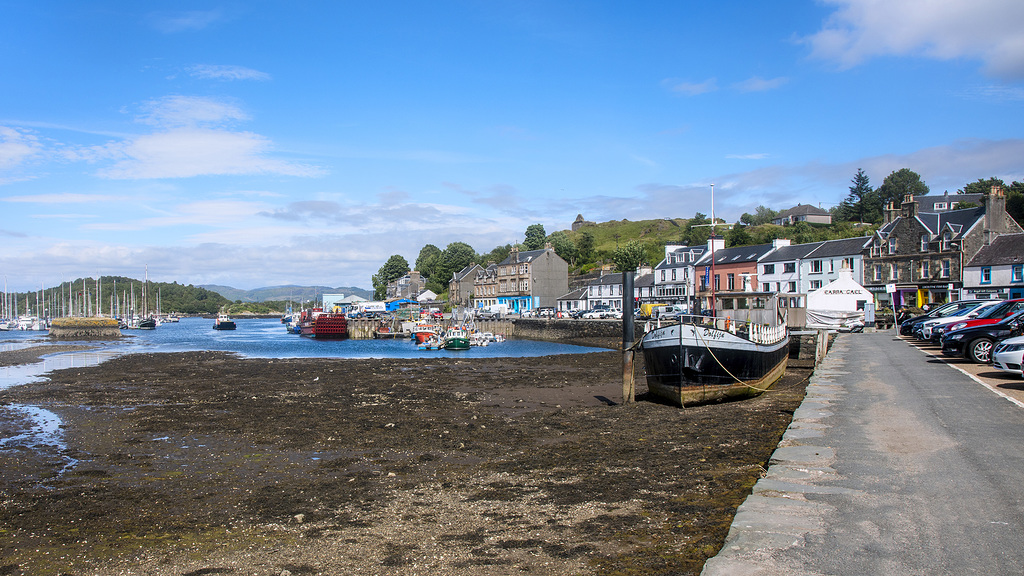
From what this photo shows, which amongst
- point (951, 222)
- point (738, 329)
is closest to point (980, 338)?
point (738, 329)

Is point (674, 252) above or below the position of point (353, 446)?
above

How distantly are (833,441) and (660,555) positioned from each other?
535 cm

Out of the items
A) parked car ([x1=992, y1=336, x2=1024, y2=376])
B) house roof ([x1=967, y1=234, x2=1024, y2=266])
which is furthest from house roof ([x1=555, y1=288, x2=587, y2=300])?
parked car ([x1=992, y1=336, x2=1024, y2=376])

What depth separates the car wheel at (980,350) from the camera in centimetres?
2361

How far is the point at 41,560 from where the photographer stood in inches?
350

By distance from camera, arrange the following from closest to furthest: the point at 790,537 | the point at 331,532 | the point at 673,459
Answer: the point at 790,537, the point at 331,532, the point at 673,459

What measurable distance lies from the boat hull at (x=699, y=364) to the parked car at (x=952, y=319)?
1446 cm

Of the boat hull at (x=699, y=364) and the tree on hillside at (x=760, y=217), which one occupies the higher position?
the tree on hillside at (x=760, y=217)

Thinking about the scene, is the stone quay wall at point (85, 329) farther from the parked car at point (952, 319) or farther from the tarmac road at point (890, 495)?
the tarmac road at point (890, 495)

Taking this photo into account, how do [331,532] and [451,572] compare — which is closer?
[451,572]

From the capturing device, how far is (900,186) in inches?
5251

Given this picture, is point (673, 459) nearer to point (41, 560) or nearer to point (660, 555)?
point (660, 555)

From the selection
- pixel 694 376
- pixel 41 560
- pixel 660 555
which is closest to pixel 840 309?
pixel 694 376

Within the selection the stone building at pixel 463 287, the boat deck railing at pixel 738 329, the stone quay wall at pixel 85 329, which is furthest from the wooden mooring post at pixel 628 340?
the stone building at pixel 463 287
